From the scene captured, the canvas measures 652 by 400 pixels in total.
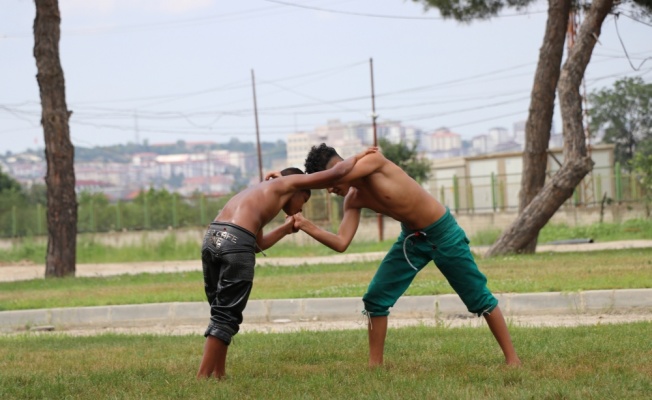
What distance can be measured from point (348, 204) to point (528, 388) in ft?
6.29

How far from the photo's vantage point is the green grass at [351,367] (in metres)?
5.84

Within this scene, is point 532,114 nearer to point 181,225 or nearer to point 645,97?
point 181,225

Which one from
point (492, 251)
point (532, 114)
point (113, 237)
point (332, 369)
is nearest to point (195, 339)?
point (332, 369)

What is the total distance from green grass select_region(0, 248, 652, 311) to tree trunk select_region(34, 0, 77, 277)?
1.52m

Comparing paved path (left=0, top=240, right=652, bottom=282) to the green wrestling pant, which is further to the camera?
paved path (left=0, top=240, right=652, bottom=282)

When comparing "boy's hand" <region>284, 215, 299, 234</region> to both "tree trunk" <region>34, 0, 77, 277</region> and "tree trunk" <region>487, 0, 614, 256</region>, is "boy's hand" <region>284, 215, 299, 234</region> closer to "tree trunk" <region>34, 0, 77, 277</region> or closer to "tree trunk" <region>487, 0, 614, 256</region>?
"tree trunk" <region>487, 0, 614, 256</region>

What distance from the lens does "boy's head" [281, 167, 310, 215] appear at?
6.75 metres

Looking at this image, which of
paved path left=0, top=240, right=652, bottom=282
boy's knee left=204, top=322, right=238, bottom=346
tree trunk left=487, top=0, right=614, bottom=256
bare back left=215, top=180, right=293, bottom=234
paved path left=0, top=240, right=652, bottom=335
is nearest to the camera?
boy's knee left=204, top=322, right=238, bottom=346

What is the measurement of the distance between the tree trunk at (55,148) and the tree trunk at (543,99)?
862cm

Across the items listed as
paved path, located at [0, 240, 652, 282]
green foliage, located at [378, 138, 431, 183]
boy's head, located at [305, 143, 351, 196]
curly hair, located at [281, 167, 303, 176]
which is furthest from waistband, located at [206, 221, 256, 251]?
green foliage, located at [378, 138, 431, 183]

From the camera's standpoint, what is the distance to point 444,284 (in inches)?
486

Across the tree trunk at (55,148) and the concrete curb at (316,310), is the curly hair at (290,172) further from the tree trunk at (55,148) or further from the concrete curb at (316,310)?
the tree trunk at (55,148)

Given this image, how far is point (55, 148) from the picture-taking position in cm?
1981

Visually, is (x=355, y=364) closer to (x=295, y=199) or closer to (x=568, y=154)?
(x=295, y=199)
